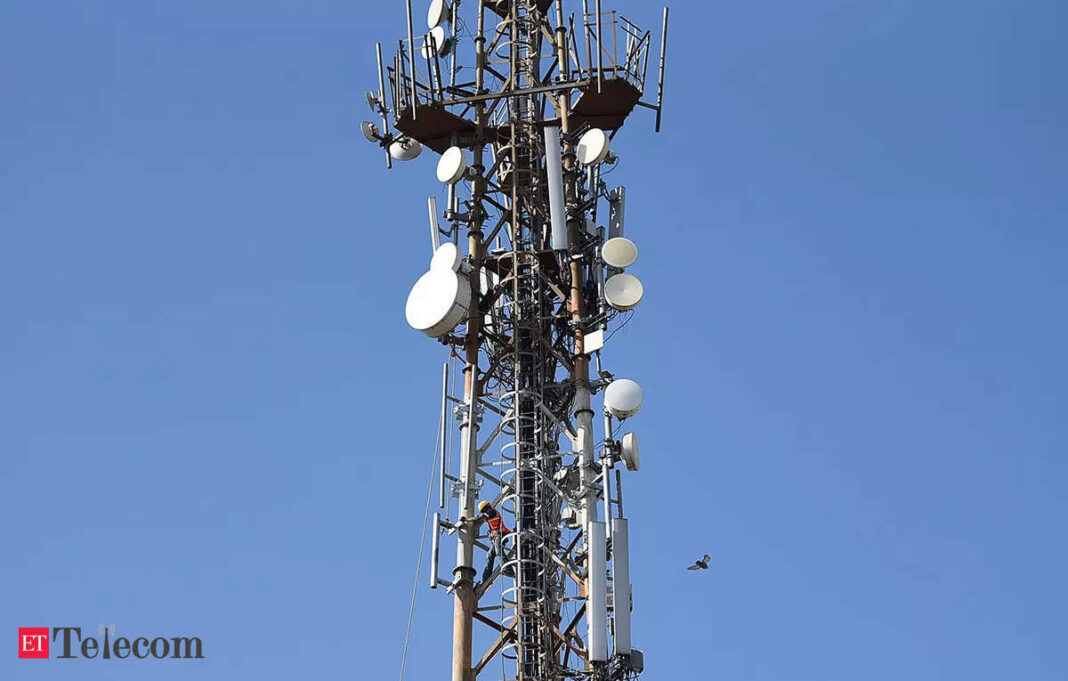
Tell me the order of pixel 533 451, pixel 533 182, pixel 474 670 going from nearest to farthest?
1. pixel 474 670
2. pixel 533 451
3. pixel 533 182

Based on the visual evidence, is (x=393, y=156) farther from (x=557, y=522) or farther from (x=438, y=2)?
(x=557, y=522)

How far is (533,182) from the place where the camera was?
41812 millimetres

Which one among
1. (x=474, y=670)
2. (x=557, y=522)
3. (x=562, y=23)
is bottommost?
(x=474, y=670)

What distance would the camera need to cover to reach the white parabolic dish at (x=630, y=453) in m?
37.9

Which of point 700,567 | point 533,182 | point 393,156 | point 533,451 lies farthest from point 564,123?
point 700,567

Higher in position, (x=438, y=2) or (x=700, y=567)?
(x=438, y=2)

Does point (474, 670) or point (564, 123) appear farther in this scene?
point (564, 123)

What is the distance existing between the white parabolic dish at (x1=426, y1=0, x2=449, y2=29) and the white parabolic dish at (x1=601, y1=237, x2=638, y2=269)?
306 inches

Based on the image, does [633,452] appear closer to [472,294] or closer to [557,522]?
[557,522]

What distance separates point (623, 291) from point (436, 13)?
9.21 meters

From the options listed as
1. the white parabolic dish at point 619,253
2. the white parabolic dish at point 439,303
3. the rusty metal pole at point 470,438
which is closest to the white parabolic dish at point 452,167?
the rusty metal pole at point 470,438

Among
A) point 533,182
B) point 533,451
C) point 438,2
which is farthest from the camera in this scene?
point 438,2

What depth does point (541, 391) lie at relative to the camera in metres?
39.7

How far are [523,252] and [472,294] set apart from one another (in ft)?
5.05
